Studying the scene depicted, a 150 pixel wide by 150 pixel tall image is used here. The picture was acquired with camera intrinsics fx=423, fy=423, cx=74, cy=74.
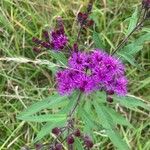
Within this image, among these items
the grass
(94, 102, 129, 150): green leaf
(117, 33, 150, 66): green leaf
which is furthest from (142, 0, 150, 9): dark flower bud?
the grass

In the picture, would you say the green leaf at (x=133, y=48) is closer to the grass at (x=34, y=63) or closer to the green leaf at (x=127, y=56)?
the green leaf at (x=127, y=56)

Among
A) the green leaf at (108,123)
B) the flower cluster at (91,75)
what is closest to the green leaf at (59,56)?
the flower cluster at (91,75)

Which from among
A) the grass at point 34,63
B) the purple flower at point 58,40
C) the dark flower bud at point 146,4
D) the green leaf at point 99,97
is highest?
the dark flower bud at point 146,4

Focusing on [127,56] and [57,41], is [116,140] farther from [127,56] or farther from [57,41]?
[57,41]

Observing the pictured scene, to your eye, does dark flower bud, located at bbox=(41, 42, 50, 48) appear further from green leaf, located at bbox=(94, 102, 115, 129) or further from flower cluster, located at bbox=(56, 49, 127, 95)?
green leaf, located at bbox=(94, 102, 115, 129)

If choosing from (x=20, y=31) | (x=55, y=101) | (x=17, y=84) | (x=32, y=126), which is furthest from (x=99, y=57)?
(x=20, y=31)

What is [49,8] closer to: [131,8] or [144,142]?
[131,8]

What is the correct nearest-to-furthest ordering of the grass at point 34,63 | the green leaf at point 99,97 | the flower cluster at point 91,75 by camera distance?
the flower cluster at point 91,75, the green leaf at point 99,97, the grass at point 34,63
